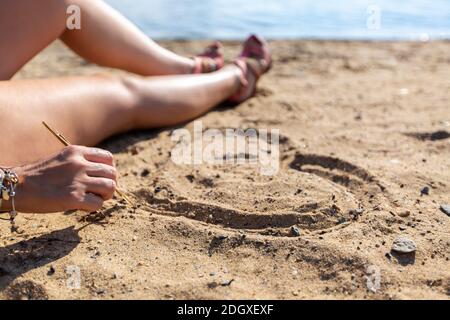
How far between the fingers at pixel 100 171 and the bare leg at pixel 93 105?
0.38m

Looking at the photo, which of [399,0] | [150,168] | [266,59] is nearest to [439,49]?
[266,59]

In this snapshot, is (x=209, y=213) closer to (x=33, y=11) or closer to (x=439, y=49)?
(x=33, y=11)

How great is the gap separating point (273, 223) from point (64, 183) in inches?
26.4

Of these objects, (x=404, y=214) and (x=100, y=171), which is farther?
(x=404, y=214)

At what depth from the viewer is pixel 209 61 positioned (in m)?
3.20

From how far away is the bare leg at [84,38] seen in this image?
2.21 meters

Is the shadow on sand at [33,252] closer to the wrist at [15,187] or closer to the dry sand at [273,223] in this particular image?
the dry sand at [273,223]

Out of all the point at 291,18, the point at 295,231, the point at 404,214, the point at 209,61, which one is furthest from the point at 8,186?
the point at 291,18

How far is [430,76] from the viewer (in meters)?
3.61

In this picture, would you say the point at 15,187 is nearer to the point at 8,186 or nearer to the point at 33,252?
the point at 8,186

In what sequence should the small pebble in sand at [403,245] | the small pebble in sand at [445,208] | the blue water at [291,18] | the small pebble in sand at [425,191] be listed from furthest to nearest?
1. the blue water at [291,18]
2. the small pebble in sand at [425,191]
3. the small pebble in sand at [445,208]
4. the small pebble in sand at [403,245]

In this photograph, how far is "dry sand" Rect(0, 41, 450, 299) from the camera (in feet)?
5.22

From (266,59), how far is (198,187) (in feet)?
4.83

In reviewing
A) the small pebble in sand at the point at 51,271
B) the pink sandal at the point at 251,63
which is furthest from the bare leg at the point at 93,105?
the small pebble in sand at the point at 51,271
